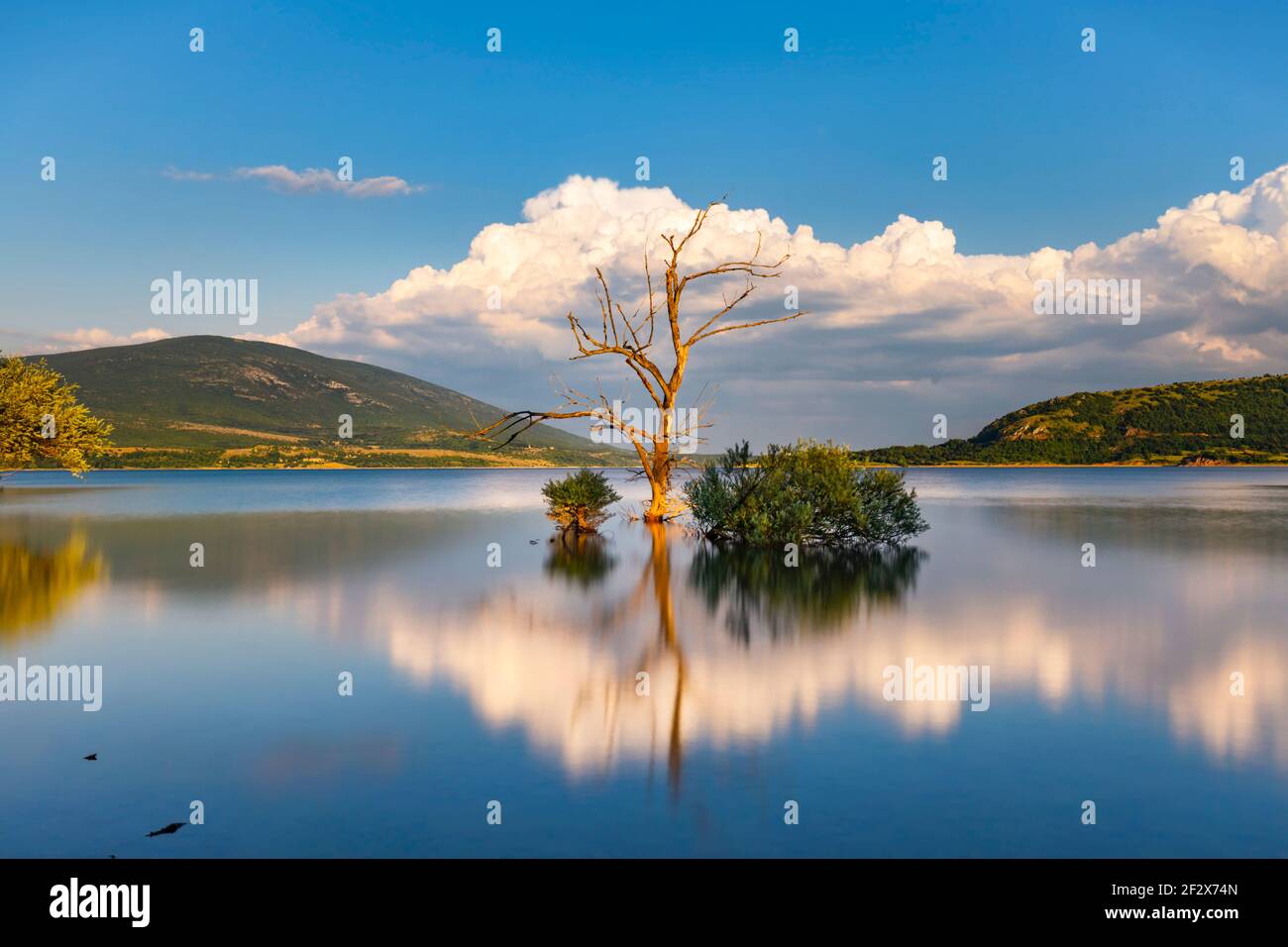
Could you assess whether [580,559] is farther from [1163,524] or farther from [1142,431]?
[1142,431]

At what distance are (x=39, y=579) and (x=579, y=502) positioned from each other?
1487 centimetres

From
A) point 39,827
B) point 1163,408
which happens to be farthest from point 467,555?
point 1163,408

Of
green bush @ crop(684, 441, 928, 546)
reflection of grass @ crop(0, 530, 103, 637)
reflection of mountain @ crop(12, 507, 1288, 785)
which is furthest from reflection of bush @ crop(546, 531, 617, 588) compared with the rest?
reflection of grass @ crop(0, 530, 103, 637)

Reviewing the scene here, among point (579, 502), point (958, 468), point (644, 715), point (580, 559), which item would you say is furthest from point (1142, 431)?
point (644, 715)

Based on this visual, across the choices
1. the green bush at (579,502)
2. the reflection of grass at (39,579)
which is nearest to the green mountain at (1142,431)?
the green bush at (579,502)

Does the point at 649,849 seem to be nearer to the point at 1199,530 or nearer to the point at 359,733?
the point at 359,733

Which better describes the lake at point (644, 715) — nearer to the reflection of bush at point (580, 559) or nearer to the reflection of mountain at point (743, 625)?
the reflection of mountain at point (743, 625)

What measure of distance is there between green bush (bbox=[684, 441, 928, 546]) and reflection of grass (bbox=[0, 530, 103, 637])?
15487 mm

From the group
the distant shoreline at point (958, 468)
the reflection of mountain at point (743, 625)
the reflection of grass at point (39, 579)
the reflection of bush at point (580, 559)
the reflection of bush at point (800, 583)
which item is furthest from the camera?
the distant shoreline at point (958, 468)

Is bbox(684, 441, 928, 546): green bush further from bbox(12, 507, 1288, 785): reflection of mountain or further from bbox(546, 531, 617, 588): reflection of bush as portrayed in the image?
bbox(546, 531, 617, 588): reflection of bush

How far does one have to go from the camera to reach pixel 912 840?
17.5ft

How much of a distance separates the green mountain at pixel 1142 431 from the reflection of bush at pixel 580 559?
10895cm

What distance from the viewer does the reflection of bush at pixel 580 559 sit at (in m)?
18.7
